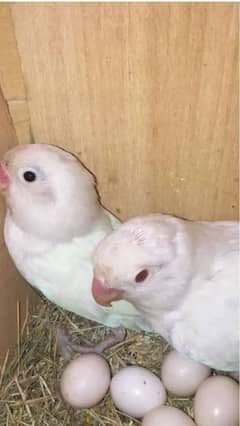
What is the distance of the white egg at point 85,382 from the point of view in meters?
1.81

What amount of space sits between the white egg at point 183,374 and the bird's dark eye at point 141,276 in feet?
1.31

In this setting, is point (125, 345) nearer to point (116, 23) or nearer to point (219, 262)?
point (219, 262)

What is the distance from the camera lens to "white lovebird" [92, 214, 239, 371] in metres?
1.52

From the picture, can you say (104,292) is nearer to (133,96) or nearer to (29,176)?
(29,176)

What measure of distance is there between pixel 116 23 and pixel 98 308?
0.85 m


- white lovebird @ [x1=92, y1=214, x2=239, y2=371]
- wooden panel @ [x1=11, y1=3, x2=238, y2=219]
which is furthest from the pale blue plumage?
white lovebird @ [x1=92, y1=214, x2=239, y2=371]

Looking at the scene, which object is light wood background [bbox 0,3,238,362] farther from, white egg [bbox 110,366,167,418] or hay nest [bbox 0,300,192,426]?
white egg [bbox 110,366,167,418]

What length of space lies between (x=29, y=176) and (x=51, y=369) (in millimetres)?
709

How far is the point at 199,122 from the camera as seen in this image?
1687 millimetres

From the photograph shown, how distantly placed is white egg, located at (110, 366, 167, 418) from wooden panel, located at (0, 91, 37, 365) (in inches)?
16.4

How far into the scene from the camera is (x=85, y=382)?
71.2 inches

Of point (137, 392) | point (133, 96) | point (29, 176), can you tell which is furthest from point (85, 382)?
point (133, 96)

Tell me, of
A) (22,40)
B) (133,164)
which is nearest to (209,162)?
(133,164)

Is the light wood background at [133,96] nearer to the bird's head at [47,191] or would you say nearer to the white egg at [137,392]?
the bird's head at [47,191]
